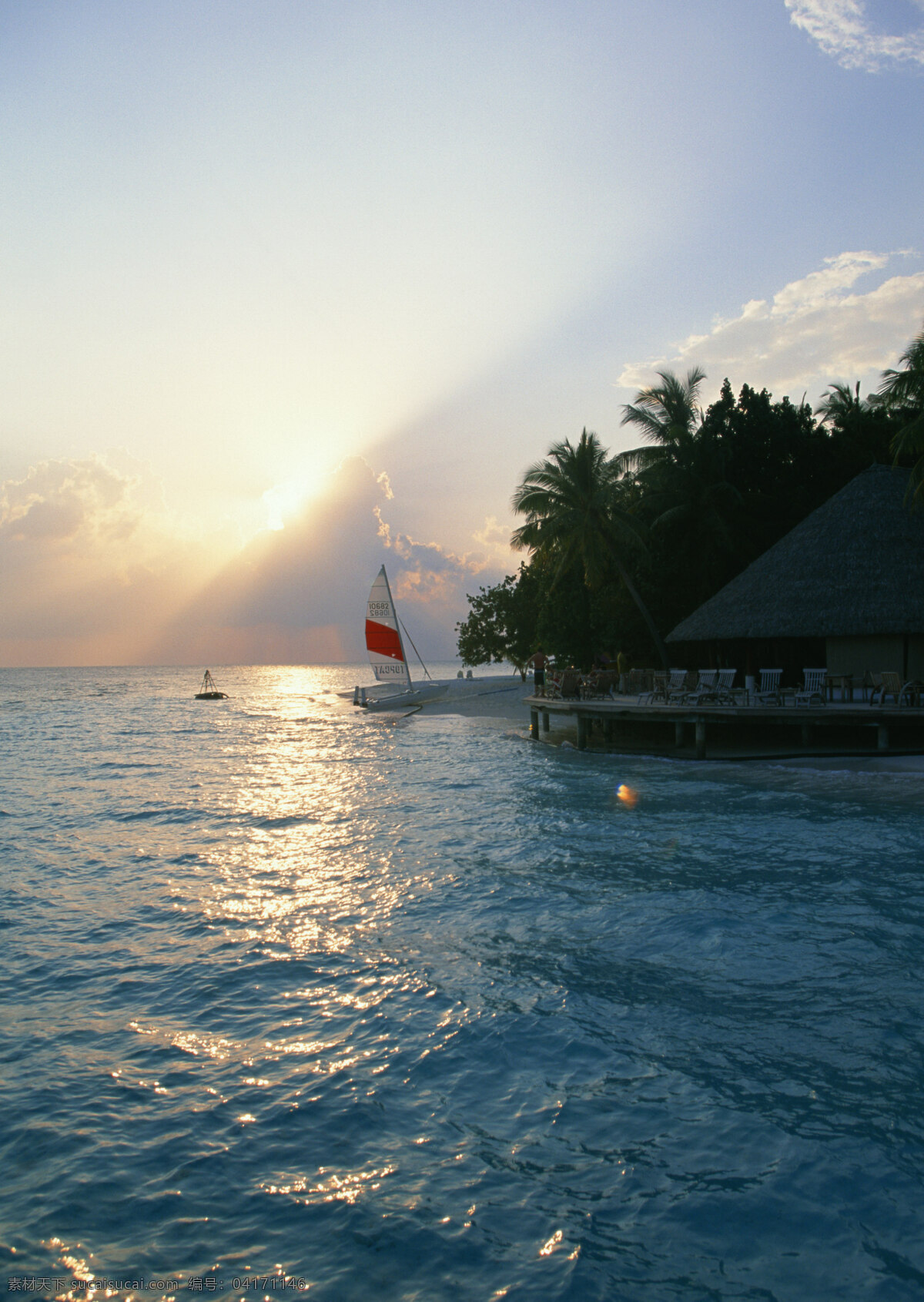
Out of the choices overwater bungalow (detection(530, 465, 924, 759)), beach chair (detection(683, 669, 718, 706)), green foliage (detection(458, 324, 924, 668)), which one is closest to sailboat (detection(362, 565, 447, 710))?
green foliage (detection(458, 324, 924, 668))

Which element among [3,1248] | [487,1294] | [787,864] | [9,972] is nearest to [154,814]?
[9,972]

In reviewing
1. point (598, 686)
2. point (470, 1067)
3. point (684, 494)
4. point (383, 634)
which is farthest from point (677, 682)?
point (383, 634)

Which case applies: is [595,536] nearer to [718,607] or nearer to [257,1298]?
[718,607]

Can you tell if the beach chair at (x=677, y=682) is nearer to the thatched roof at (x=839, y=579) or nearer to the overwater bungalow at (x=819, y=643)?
the overwater bungalow at (x=819, y=643)

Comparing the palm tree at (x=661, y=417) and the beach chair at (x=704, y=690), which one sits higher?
the palm tree at (x=661, y=417)

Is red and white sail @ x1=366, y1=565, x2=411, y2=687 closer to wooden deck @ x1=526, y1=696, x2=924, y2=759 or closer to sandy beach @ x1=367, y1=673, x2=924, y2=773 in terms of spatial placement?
sandy beach @ x1=367, y1=673, x2=924, y2=773

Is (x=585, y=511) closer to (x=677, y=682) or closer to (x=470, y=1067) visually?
(x=677, y=682)

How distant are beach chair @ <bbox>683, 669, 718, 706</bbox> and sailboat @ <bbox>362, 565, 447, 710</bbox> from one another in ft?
68.1

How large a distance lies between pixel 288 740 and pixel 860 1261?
97.8ft

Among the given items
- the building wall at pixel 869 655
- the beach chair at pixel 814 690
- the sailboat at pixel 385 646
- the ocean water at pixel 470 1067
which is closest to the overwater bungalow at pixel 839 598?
the building wall at pixel 869 655

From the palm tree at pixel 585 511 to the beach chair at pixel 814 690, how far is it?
280 inches

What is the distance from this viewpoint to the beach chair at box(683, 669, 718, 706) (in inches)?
845

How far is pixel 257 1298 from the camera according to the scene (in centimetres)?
382

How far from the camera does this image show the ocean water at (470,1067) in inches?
161
